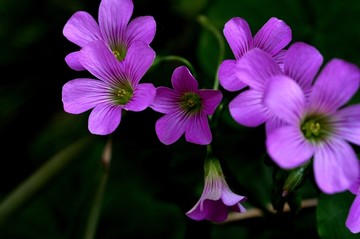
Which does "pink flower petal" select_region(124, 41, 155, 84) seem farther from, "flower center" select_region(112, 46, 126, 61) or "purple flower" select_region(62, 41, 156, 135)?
"flower center" select_region(112, 46, 126, 61)

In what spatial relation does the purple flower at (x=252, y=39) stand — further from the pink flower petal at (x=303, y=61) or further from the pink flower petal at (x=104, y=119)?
the pink flower petal at (x=104, y=119)

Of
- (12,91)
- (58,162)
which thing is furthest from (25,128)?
(58,162)

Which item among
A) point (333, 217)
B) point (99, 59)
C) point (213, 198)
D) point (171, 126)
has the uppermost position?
point (99, 59)

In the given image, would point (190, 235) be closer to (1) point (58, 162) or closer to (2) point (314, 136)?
(1) point (58, 162)

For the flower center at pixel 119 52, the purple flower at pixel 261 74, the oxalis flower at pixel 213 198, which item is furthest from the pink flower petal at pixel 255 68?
the flower center at pixel 119 52

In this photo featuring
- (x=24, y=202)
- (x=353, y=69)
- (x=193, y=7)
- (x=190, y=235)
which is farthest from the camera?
(x=193, y=7)

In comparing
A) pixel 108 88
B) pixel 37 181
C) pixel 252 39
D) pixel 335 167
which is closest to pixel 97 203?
pixel 37 181

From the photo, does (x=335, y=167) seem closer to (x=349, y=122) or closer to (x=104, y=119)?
(x=349, y=122)
